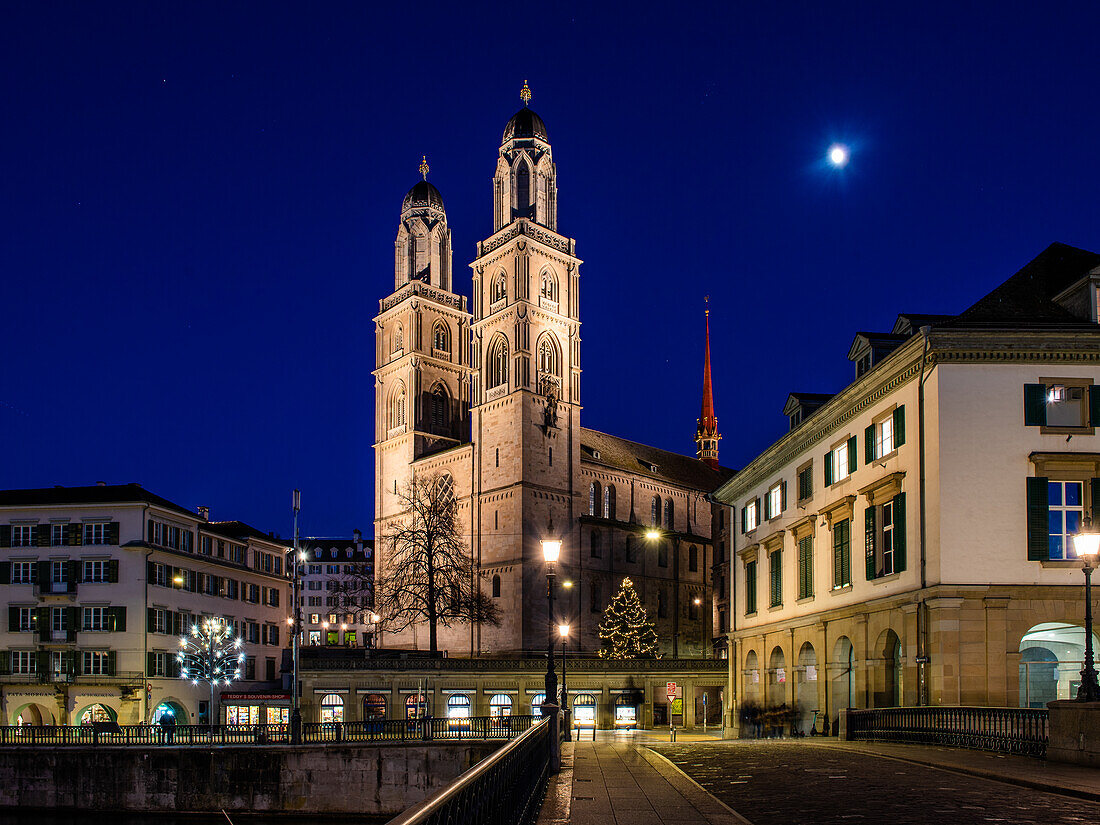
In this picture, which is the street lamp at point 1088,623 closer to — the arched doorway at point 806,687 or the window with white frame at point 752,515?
the arched doorway at point 806,687

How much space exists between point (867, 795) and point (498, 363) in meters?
74.0

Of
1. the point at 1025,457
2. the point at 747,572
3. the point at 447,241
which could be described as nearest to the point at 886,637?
the point at 1025,457

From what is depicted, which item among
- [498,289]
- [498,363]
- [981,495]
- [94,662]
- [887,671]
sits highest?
[498,289]

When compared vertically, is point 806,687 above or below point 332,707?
above

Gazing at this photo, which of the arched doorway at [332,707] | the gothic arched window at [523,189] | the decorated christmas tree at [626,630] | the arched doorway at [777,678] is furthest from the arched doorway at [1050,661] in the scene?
the gothic arched window at [523,189]

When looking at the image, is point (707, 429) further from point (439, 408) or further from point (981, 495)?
point (981, 495)

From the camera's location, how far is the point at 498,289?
297ft

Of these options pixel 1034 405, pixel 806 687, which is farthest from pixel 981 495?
pixel 806 687

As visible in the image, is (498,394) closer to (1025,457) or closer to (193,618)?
(193,618)

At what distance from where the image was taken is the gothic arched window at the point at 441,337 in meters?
98.4

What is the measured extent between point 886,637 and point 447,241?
76.6 metres

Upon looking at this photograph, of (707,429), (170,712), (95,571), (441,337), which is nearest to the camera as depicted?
(95,571)

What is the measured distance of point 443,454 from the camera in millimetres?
90000

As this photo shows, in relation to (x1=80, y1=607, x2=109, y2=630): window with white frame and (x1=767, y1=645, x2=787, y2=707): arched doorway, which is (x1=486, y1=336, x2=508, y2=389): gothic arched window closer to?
(x1=80, y1=607, x2=109, y2=630): window with white frame
